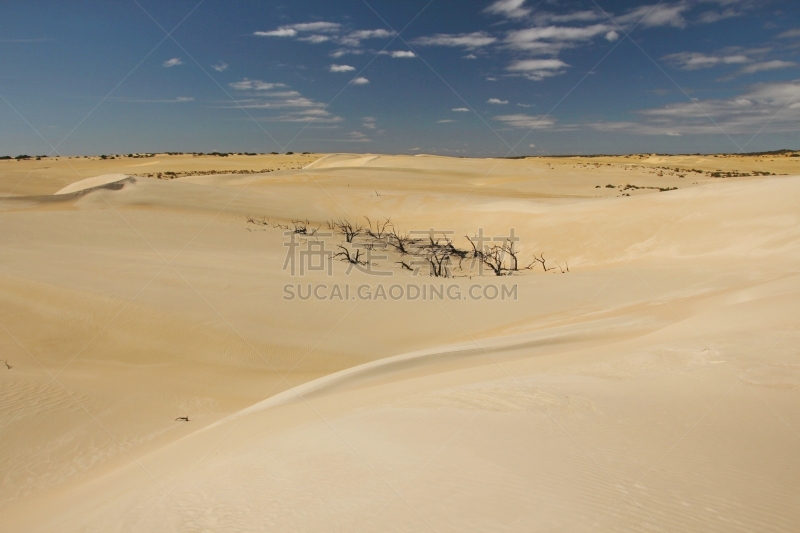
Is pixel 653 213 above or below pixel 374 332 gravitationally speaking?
above

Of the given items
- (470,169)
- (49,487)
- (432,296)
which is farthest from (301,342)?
(470,169)

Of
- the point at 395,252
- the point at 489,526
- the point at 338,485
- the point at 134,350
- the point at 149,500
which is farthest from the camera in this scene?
the point at 395,252

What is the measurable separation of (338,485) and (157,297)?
19.9 ft

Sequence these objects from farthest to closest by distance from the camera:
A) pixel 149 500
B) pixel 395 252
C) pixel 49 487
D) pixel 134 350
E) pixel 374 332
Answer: pixel 395 252 < pixel 374 332 < pixel 134 350 < pixel 49 487 < pixel 149 500

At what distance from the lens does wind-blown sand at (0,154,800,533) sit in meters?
2.38

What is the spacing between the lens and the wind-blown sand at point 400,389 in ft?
7.82

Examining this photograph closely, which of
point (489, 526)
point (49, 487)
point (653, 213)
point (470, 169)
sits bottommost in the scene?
point (49, 487)

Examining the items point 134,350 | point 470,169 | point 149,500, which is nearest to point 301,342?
point 134,350

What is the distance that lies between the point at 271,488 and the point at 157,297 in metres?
5.82

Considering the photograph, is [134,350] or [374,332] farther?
[374,332]

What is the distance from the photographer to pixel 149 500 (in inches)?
110

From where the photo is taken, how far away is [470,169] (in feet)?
137

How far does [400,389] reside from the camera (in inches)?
181

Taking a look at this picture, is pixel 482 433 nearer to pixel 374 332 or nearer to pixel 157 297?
pixel 374 332
